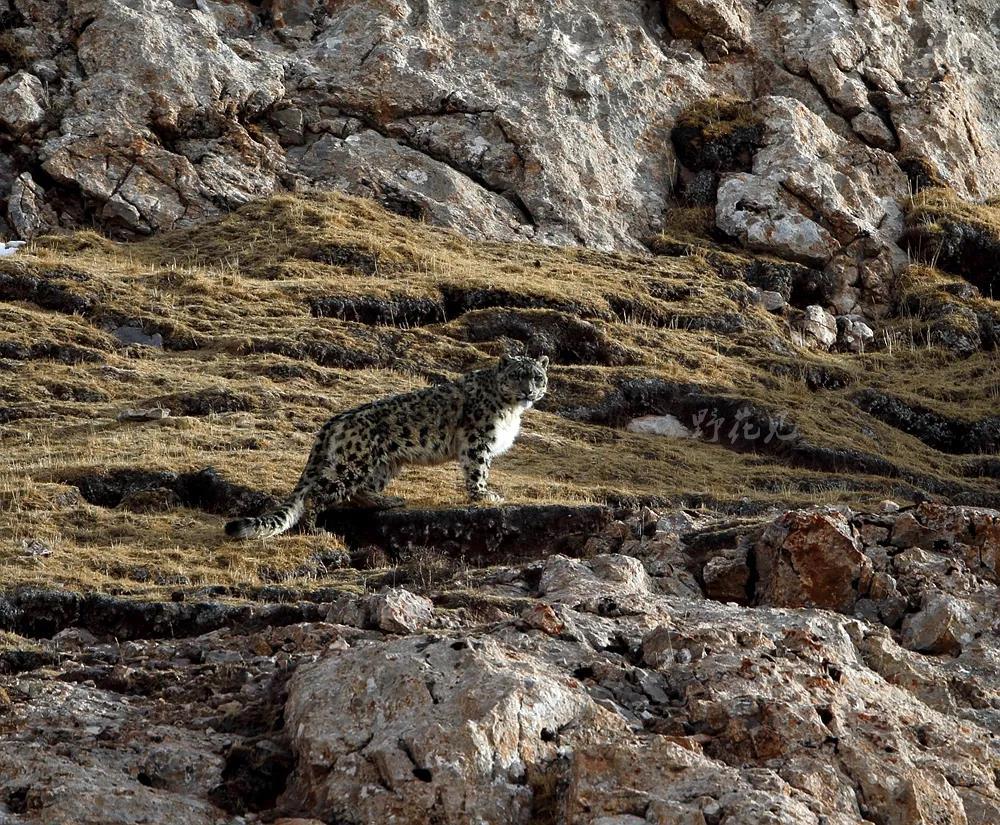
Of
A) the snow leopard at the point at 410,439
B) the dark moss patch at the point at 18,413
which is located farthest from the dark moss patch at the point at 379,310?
the snow leopard at the point at 410,439

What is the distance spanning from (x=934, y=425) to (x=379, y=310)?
12050 millimetres

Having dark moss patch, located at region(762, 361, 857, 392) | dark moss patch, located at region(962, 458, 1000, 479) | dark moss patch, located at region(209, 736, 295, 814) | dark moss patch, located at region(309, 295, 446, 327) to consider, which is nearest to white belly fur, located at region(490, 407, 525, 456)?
dark moss patch, located at region(962, 458, 1000, 479)

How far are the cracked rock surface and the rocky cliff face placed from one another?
1073 inches

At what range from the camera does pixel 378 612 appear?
11.2 m

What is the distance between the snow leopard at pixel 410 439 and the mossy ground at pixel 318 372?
49 cm

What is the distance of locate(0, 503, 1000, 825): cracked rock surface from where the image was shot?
8.46 metres

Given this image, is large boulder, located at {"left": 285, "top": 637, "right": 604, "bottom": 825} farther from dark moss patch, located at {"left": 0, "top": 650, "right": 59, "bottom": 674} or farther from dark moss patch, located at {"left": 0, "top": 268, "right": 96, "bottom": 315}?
dark moss patch, located at {"left": 0, "top": 268, "right": 96, "bottom": 315}

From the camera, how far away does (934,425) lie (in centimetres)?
3022

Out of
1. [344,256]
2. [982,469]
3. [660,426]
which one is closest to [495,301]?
[344,256]

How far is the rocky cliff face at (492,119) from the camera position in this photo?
1507 inches

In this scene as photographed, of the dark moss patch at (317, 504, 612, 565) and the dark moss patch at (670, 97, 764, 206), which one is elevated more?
the dark moss patch at (670, 97, 764, 206)

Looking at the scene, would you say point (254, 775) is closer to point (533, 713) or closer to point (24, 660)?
point (533, 713)

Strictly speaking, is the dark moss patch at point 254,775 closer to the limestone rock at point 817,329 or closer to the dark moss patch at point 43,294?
the dark moss patch at point 43,294

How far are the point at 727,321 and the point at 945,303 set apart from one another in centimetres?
750
